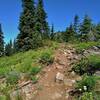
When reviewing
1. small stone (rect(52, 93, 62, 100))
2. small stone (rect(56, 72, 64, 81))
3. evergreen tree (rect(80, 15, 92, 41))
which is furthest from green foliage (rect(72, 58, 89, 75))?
evergreen tree (rect(80, 15, 92, 41))

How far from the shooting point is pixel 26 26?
135ft

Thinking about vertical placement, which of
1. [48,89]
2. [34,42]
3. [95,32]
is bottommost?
[48,89]

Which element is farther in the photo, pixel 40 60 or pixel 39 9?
pixel 39 9

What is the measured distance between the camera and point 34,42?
38375mm

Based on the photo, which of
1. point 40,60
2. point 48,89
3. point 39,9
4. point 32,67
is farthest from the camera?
point 39,9

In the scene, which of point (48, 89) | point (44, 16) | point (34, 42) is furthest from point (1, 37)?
point (48, 89)

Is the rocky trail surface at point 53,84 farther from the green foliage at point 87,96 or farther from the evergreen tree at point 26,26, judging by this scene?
the evergreen tree at point 26,26

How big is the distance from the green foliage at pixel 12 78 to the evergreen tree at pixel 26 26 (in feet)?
78.5

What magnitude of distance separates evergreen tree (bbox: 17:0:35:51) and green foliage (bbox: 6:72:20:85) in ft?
78.5

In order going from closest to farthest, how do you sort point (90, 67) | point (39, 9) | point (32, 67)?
point (90, 67)
point (32, 67)
point (39, 9)

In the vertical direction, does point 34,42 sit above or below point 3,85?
above

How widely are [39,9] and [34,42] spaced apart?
1672cm

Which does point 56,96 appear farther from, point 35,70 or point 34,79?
point 35,70

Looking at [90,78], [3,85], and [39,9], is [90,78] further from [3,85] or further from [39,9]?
[39,9]
